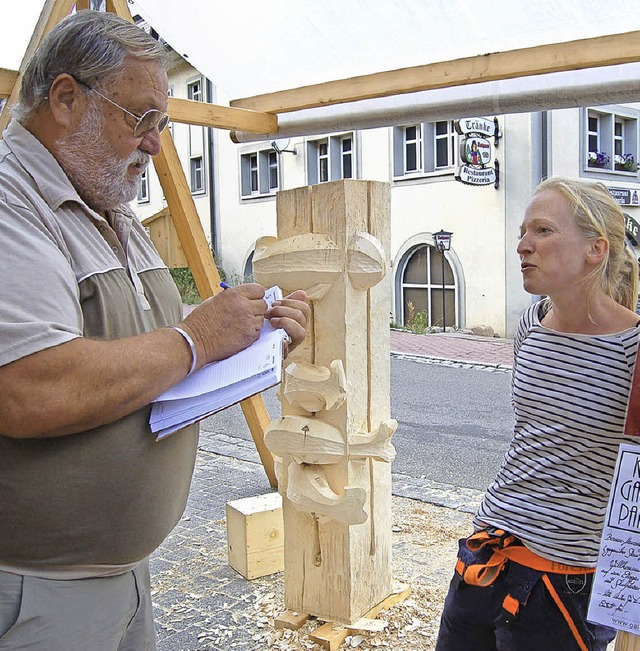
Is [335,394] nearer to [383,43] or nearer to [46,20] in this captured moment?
[383,43]

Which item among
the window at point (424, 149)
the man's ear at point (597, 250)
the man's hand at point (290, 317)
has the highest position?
the window at point (424, 149)

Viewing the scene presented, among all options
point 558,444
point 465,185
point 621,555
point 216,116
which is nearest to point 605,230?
point 558,444

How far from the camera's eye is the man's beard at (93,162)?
1350mm

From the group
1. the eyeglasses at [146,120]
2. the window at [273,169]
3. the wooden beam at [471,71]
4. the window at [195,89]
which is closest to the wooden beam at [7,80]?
the wooden beam at [471,71]

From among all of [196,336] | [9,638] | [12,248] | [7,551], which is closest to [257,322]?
[196,336]

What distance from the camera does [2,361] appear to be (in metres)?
1.05

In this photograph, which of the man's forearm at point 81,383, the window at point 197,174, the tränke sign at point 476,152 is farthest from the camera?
the window at point 197,174

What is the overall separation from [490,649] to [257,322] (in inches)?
41.2

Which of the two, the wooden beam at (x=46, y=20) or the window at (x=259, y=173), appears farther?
the window at (x=259, y=173)

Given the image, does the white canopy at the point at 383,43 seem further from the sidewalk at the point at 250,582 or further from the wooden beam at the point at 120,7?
the sidewalk at the point at 250,582

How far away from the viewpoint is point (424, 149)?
13.3 metres

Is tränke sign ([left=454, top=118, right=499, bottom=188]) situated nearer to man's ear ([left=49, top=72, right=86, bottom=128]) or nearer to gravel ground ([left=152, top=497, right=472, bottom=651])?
gravel ground ([left=152, top=497, right=472, bottom=651])

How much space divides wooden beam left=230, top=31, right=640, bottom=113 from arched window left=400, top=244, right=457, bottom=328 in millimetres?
10263

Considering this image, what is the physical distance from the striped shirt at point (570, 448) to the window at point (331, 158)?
13.2 m
